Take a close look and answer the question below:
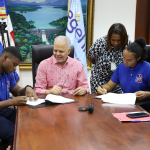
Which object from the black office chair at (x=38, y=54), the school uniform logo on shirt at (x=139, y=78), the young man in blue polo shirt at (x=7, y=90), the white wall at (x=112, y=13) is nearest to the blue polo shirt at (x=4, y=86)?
the young man in blue polo shirt at (x=7, y=90)

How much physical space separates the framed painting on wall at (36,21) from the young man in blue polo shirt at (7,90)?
1875 mm

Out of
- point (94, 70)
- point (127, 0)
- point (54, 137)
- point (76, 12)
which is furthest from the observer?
point (127, 0)

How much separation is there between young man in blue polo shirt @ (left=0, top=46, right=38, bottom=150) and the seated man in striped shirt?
290 mm

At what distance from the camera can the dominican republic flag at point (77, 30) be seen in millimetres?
3666

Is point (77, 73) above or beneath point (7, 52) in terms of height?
beneath

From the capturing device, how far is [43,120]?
50.3 inches

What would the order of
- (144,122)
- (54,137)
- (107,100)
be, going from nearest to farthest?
(54,137) → (144,122) → (107,100)

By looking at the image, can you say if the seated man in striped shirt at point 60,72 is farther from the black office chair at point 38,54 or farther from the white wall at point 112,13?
the white wall at point 112,13

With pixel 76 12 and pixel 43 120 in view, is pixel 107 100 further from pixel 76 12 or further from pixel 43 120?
pixel 76 12

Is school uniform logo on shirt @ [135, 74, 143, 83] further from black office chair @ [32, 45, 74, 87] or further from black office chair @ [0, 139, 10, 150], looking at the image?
black office chair @ [0, 139, 10, 150]

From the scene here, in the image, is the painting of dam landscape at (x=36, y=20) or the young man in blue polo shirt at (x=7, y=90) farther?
the painting of dam landscape at (x=36, y=20)

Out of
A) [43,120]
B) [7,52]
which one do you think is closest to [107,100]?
[43,120]

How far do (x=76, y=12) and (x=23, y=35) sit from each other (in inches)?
41.4

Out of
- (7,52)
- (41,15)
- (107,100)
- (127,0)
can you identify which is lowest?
(107,100)
